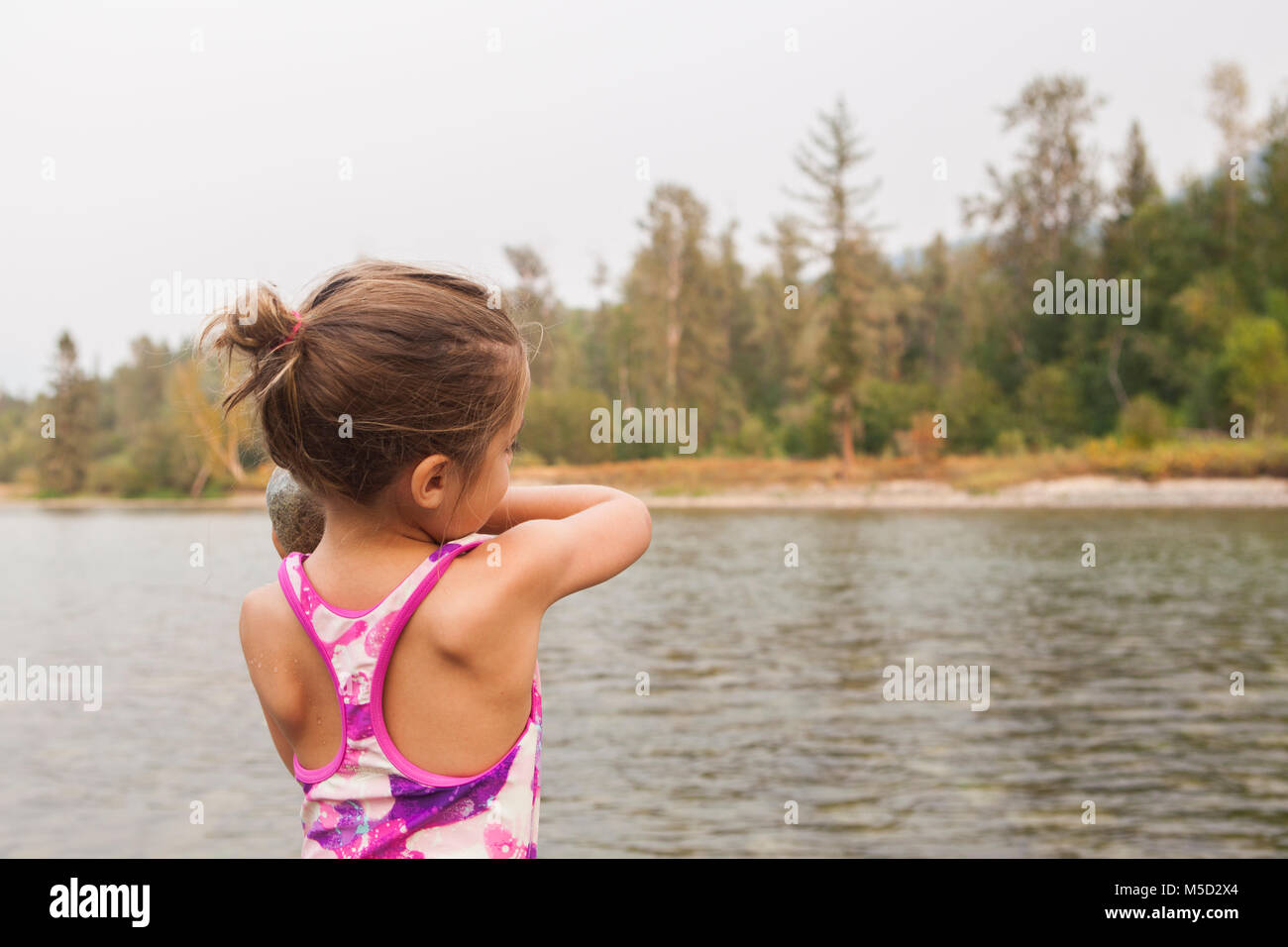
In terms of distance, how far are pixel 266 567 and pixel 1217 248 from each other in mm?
39992

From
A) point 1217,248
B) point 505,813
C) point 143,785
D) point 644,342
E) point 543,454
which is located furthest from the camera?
point 644,342

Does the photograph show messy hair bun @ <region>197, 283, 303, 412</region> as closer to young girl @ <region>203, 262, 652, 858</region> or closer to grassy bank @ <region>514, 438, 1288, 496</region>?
young girl @ <region>203, 262, 652, 858</region>

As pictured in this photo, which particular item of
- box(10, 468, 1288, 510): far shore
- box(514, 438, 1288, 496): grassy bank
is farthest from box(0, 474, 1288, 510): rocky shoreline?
box(514, 438, 1288, 496): grassy bank

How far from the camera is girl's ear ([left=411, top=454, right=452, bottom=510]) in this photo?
1.33 metres

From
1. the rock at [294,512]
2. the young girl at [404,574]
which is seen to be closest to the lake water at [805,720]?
the rock at [294,512]

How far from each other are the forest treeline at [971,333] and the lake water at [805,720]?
23985 mm

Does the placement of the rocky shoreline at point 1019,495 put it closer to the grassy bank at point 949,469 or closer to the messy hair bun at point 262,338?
the grassy bank at point 949,469

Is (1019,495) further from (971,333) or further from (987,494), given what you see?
(971,333)

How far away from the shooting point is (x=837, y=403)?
1960 inches

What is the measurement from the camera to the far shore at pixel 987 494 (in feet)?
126

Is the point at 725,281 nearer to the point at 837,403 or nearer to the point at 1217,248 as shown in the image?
the point at 837,403

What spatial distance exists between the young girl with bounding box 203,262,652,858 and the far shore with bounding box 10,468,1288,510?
103 ft
